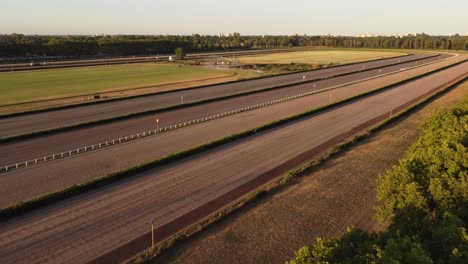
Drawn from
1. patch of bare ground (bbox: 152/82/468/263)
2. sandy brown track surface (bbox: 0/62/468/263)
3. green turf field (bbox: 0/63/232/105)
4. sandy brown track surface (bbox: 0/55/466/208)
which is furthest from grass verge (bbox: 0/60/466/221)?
green turf field (bbox: 0/63/232/105)

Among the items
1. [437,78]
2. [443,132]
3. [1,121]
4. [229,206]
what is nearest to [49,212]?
[229,206]

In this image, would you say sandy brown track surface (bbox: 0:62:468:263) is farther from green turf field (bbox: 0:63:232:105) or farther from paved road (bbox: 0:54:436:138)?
green turf field (bbox: 0:63:232:105)

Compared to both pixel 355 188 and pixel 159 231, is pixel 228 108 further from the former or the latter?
pixel 159 231

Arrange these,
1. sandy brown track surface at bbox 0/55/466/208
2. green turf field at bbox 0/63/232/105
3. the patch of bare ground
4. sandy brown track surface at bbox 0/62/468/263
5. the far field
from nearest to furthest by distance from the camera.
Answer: the patch of bare ground → sandy brown track surface at bbox 0/62/468/263 → sandy brown track surface at bbox 0/55/466/208 → the far field → green turf field at bbox 0/63/232/105

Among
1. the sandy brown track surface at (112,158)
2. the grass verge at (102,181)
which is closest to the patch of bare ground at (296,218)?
the grass verge at (102,181)

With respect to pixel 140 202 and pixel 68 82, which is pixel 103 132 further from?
pixel 68 82

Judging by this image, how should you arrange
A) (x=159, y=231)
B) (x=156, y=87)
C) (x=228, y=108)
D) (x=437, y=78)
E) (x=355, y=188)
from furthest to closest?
(x=437, y=78) < (x=156, y=87) < (x=228, y=108) < (x=355, y=188) < (x=159, y=231)

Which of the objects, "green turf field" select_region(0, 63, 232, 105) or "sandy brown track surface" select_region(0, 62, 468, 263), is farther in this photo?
"green turf field" select_region(0, 63, 232, 105)

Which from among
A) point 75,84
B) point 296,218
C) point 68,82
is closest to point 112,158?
point 296,218
